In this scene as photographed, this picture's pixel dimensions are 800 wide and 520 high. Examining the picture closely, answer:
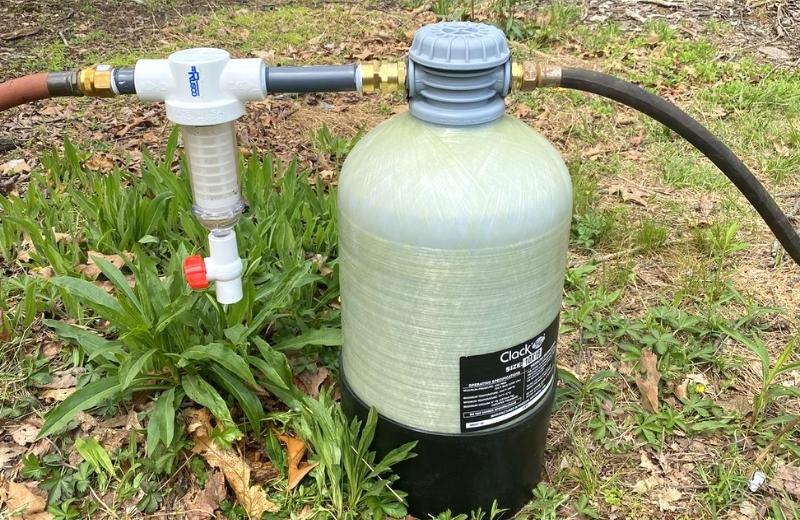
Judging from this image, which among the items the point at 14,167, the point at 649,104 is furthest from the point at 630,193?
the point at 14,167

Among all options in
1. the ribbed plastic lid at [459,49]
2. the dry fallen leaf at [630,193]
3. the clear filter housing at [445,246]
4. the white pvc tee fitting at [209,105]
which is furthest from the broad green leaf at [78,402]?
the dry fallen leaf at [630,193]

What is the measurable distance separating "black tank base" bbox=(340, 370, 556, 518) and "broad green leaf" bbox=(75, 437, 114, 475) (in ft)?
2.09

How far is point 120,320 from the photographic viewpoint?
196 cm

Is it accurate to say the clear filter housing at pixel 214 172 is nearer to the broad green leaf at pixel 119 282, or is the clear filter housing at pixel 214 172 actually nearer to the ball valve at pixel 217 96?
the ball valve at pixel 217 96

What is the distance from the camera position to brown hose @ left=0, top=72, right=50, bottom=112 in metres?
1.65

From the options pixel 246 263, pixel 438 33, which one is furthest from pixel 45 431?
pixel 438 33

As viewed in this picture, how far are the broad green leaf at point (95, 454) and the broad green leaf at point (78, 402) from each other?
7 centimetres

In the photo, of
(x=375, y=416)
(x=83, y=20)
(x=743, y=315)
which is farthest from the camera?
(x=83, y=20)

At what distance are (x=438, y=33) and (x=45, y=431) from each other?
1.37 metres

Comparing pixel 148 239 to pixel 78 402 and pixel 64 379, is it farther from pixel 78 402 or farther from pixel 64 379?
pixel 78 402

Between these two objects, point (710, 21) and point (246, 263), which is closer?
point (246, 263)

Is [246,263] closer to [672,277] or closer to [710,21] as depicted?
[672,277]

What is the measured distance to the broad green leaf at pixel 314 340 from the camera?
2156mm

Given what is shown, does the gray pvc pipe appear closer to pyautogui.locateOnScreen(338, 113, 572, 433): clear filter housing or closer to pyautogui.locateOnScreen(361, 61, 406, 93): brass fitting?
pyautogui.locateOnScreen(361, 61, 406, 93): brass fitting
